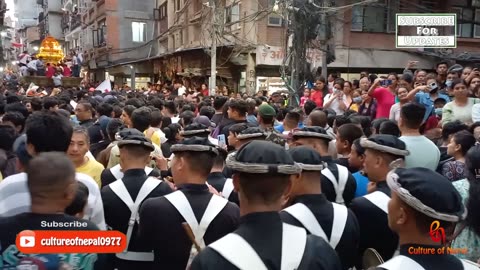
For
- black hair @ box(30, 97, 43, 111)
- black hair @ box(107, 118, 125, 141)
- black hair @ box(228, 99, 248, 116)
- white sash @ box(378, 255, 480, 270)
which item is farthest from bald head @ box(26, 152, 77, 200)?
black hair @ box(30, 97, 43, 111)

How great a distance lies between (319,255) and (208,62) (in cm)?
2239

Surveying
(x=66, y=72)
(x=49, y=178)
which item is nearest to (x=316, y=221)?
(x=49, y=178)

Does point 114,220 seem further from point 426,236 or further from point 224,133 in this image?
point 224,133

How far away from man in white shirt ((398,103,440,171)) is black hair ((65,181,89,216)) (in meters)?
3.23

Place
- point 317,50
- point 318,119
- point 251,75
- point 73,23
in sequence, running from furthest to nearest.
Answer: point 73,23
point 251,75
point 317,50
point 318,119

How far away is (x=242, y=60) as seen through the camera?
22266 mm

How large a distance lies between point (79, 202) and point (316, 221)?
159 centimetres

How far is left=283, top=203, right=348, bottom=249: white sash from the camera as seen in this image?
10.4ft

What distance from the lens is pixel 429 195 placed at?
2.21 meters

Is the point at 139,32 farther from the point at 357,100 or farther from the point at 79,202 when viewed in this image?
the point at 79,202

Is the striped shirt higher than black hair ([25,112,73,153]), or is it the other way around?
black hair ([25,112,73,153])

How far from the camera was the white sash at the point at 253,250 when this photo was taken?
7.00 ft

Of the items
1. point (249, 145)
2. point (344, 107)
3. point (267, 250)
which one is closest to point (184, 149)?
point (249, 145)

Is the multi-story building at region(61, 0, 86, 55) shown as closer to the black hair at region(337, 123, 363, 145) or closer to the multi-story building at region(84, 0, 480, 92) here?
the multi-story building at region(84, 0, 480, 92)
